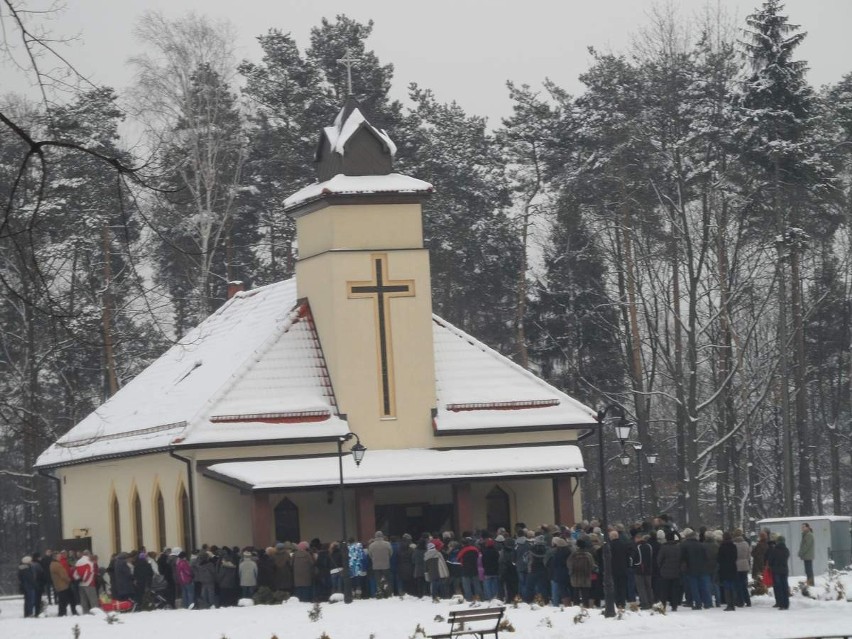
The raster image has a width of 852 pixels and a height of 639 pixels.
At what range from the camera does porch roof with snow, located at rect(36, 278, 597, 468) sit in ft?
119

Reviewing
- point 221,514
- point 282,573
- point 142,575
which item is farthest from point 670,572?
point 221,514

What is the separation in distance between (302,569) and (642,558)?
6481 millimetres

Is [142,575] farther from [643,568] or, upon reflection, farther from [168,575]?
[643,568]

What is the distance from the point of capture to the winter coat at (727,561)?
27391mm

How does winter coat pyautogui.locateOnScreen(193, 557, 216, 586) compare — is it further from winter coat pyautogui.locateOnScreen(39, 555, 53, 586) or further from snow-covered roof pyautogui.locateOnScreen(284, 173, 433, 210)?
snow-covered roof pyautogui.locateOnScreen(284, 173, 433, 210)

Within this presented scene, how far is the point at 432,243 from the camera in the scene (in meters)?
60.9

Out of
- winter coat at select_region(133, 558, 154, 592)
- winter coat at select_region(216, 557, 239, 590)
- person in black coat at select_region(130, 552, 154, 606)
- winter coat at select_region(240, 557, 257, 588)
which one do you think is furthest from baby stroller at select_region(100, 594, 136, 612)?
winter coat at select_region(240, 557, 257, 588)

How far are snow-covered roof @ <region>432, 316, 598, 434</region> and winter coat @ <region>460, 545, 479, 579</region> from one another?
8.06 meters

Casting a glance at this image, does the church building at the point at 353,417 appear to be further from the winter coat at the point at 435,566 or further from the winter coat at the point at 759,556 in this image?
the winter coat at the point at 759,556

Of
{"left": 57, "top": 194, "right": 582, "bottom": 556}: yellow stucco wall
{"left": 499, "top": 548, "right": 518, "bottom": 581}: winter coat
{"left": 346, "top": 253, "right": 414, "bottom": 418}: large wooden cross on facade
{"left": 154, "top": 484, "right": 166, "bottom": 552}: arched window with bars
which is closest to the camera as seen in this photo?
{"left": 499, "top": 548, "right": 518, "bottom": 581}: winter coat

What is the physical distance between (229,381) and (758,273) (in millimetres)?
21147

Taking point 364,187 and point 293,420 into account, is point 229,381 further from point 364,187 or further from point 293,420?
point 364,187

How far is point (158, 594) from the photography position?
32.0m

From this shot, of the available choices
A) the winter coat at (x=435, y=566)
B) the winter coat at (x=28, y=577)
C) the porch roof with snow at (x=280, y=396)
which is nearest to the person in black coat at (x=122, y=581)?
the winter coat at (x=28, y=577)
